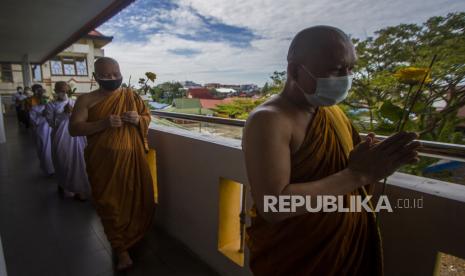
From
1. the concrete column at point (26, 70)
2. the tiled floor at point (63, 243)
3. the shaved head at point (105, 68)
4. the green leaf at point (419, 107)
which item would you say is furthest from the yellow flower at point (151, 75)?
the concrete column at point (26, 70)

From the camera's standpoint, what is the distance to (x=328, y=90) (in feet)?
2.61

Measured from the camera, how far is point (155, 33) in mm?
2713

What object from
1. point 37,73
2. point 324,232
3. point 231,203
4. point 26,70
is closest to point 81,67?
point 37,73

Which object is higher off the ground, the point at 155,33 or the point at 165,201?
the point at 155,33

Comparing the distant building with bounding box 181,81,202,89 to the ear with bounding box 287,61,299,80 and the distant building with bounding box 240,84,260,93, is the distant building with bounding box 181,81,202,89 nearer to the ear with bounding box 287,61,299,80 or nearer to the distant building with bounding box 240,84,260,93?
the distant building with bounding box 240,84,260,93

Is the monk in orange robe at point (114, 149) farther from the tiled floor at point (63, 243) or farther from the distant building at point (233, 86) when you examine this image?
the distant building at point (233, 86)

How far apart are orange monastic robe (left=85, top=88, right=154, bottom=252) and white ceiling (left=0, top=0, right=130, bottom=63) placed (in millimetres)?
1900

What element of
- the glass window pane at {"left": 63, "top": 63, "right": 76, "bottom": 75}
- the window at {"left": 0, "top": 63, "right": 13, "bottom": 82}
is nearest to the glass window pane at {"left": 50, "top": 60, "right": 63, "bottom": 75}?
the glass window pane at {"left": 63, "top": 63, "right": 76, "bottom": 75}

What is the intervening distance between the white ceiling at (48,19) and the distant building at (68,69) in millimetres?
7013

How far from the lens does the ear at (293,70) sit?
824mm

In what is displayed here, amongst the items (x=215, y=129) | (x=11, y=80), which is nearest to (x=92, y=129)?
(x=215, y=129)

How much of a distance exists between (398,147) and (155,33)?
2581 millimetres

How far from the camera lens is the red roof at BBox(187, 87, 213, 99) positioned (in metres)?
2.18

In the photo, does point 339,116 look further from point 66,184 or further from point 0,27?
point 0,27
